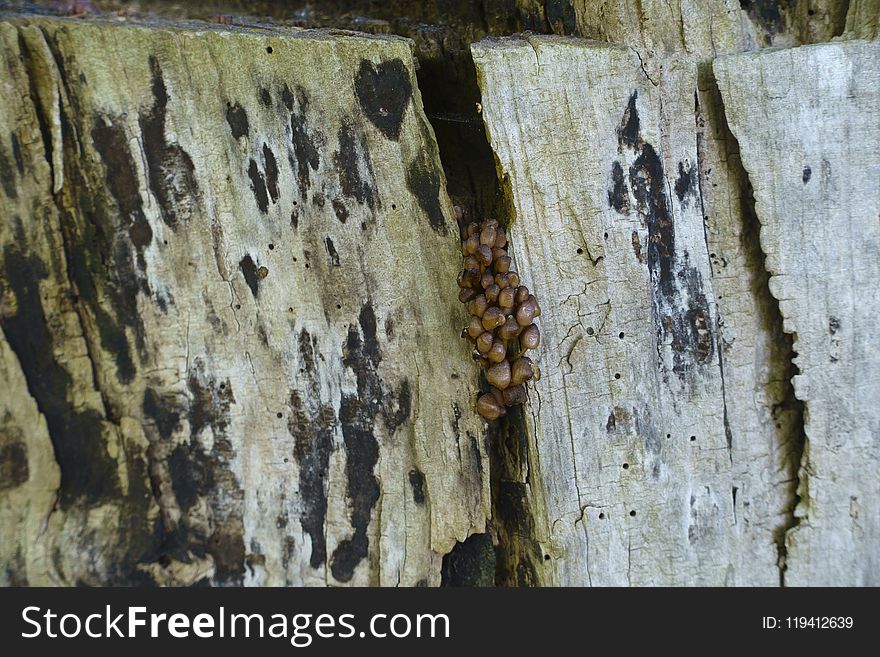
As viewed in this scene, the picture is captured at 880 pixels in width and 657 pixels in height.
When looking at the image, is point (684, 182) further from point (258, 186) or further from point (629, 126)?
point (258, 186)

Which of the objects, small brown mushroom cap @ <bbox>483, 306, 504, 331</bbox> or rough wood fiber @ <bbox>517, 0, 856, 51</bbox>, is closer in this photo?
small brown mushroom cap @ <bbox>483, 306, 504, 331</bbox>

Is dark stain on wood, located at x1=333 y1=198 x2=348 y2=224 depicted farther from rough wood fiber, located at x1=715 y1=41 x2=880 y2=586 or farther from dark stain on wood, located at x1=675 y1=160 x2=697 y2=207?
rough wood fiber, located at x1=715 y1=41 x2=880 y2=586

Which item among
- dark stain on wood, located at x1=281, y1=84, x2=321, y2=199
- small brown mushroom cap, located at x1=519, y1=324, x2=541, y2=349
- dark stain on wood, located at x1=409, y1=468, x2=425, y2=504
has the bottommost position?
dark stain on wood, located at x1=409, y1=468, x2=425, y2=504

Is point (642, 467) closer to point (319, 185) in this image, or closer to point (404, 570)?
point (404, 570)

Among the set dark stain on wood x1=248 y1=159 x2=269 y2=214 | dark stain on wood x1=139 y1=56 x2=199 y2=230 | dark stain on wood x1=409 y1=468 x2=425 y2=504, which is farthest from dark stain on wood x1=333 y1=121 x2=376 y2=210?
dark stain on wood x1=409 y1=468 x2=425 y2=504

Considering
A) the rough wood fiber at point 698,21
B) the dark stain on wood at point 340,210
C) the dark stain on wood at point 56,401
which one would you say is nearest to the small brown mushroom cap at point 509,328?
the dark stain on wood at point 340,210

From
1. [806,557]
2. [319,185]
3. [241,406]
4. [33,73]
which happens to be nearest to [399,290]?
[319,185]
